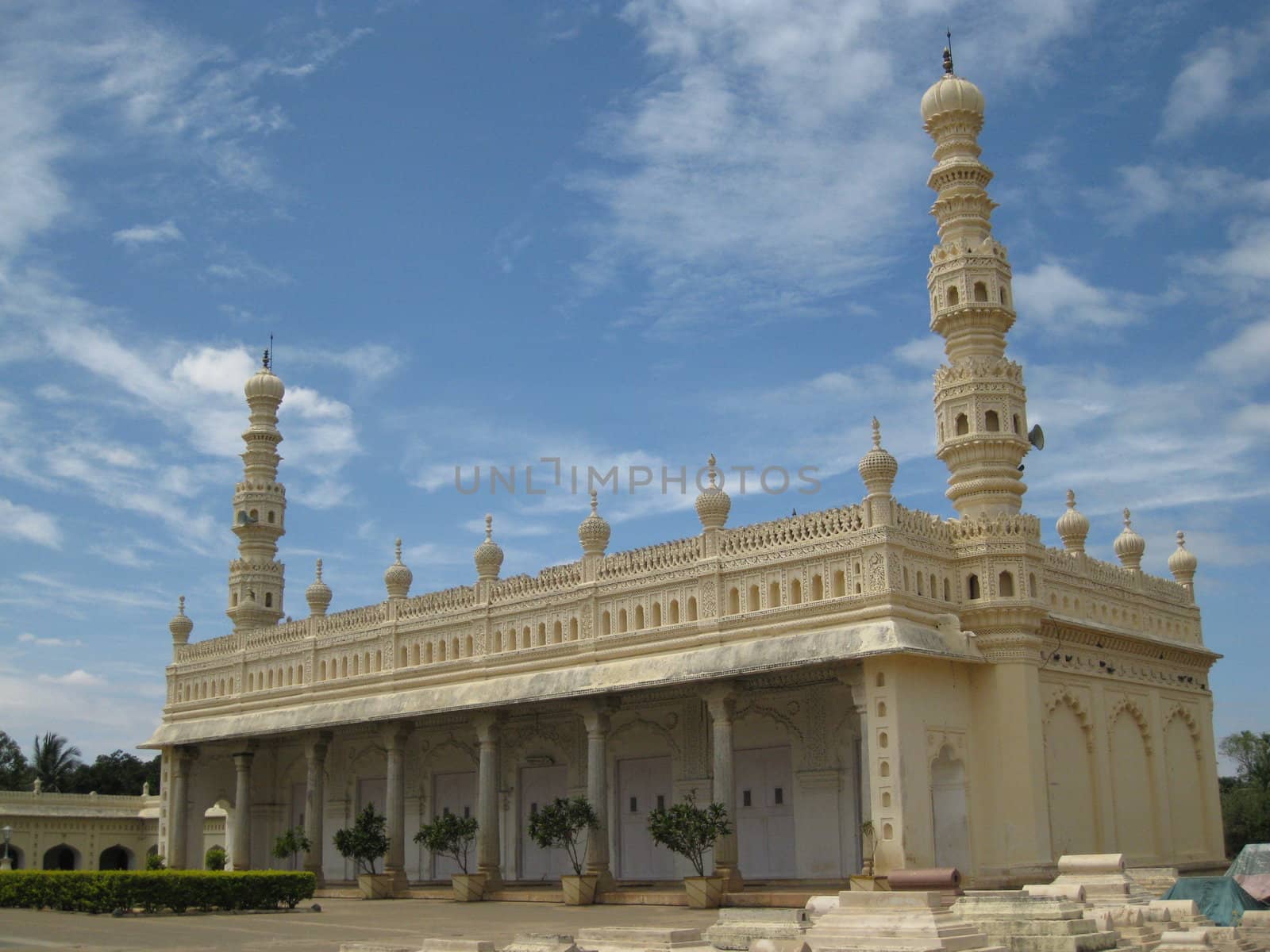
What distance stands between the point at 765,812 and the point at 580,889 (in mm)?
4079

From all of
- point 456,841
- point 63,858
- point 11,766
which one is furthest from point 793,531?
point 11,766

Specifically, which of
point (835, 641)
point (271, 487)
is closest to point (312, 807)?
point (271, 487)

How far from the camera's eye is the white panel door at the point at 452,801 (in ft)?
109

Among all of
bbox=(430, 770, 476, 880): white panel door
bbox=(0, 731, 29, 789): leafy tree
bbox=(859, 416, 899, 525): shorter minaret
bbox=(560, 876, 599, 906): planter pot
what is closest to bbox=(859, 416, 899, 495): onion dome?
bbox=(859, 416, 899, 525): shorter minaret

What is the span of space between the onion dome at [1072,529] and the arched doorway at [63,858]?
38.9m

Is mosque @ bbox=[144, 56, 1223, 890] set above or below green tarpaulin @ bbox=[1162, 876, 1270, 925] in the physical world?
above

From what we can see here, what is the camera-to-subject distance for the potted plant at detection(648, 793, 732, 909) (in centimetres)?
2419

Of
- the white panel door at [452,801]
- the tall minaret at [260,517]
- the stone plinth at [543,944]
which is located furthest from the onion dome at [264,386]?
the stone plinth at [543,944]

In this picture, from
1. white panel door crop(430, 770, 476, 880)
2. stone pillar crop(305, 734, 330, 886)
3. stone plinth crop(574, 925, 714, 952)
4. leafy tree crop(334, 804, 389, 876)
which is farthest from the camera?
stone pillar crop(305, 734, 330, 886)

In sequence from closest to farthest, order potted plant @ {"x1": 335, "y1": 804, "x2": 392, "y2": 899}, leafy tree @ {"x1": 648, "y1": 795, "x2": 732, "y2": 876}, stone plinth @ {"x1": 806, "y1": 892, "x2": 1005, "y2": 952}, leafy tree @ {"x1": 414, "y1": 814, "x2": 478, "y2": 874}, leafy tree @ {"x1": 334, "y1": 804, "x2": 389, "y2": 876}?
stone plinth @ {"x1": 806, "y1": 892, "x2": 1005, "y2": 952} < leafy tree @ {"x1": 648, "y1": 795, "x2": 732, "y2": 876} < leafy tree @ {"x1": 414, "y1": 814, "x2": 478, "y2": 874} < potted plant @ {"x1": 335, "y1": 804, "x2": 392, "y2": 899} < leafy tree @ {"x1": 334, "y1": 804, "x2": 389, "y2": 876}

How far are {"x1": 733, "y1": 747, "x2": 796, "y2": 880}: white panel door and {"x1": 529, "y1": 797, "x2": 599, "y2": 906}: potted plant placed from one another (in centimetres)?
303

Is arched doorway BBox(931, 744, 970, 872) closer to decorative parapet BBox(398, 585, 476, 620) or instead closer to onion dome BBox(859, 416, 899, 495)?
onion dome BBox(859, 416, 899, 495)

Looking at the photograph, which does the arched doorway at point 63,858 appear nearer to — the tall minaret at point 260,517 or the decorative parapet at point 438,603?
the tall minaret at point 260,517

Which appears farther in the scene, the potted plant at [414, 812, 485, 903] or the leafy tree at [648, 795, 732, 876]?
the potted plant at [414, 812, 485, 903]
